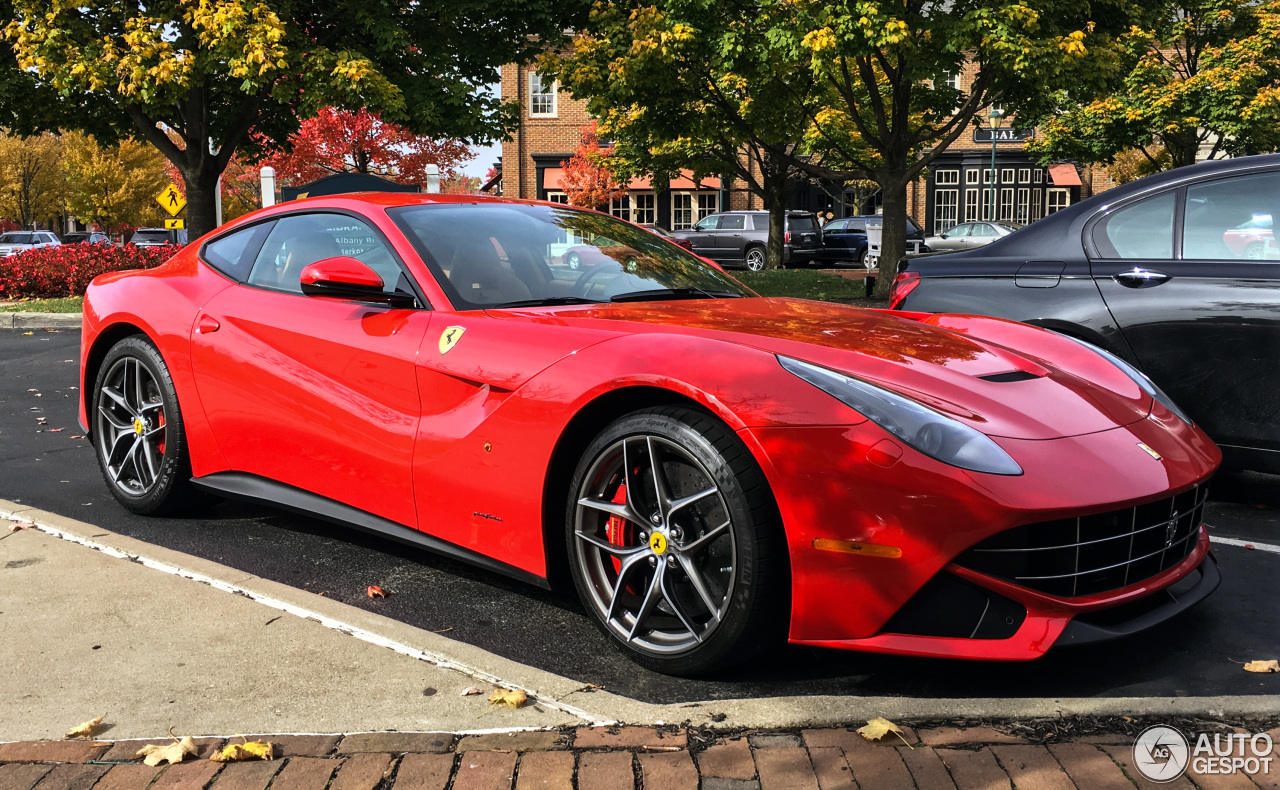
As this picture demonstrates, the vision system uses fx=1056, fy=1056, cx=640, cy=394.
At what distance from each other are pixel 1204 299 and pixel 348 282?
11.6ft

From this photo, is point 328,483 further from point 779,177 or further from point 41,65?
point 779,177

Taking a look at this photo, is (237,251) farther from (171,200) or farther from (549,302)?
(171,200)

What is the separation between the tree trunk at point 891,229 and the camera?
16.0m

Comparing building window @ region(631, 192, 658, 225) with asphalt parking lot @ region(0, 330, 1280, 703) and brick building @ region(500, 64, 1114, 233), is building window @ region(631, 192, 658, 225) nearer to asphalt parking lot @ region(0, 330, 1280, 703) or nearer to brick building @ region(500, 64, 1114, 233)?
brick building @ region(500, 64, 1114, 233)

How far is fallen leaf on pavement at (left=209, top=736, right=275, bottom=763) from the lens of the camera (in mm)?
2463

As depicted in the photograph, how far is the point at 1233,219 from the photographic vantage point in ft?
15.2

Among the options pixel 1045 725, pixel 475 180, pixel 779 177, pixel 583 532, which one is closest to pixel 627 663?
pixel 583 532

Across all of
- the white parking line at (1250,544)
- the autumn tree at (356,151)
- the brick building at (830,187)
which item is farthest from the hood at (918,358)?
the brick building at (830,187)

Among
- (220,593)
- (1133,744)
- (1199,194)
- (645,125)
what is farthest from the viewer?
(645,125)

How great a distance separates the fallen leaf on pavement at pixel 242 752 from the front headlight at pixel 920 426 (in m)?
1.59

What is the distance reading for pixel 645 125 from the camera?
54.0 ft

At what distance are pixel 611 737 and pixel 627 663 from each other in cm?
54

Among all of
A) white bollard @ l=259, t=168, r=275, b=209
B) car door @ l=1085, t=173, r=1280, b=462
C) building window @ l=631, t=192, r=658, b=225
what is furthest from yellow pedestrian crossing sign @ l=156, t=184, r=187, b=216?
building window @ l=631, t=192, r=658, b=225

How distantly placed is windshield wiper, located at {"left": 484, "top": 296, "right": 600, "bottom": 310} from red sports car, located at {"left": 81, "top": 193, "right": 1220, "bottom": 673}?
11 mm
